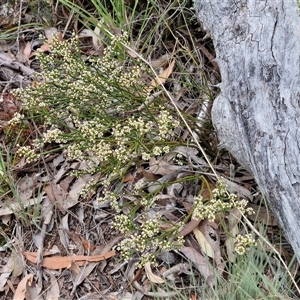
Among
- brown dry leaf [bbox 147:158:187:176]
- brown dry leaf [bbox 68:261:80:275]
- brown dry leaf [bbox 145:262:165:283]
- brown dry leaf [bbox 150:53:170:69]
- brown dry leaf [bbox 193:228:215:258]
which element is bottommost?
brown dry leaf [bbox 68:261:80:275]

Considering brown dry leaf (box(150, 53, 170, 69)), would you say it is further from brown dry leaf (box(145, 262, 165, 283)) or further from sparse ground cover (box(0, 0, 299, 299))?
brown dry leaf (box(145, 262, 165, 283))

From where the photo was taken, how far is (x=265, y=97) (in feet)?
6.05

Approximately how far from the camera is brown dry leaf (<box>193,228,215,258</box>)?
6.95 feet

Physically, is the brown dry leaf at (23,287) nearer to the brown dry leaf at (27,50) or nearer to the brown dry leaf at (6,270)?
the brown dry leaf at (6,270)

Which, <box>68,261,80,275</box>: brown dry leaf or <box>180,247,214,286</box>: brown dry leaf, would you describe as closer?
<box>180,247,214,286</box>: brown dry leaf

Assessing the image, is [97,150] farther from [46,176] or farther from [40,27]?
[40,27]

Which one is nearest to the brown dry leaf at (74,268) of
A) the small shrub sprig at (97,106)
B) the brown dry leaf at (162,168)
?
the small shrub sprig at (97,106)

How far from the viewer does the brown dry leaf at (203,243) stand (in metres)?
2.12

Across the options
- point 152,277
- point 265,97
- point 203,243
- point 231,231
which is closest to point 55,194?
point 152,277

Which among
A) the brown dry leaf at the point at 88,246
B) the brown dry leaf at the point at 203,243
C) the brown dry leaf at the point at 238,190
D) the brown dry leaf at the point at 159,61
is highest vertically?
the brown dry leaf at the point at 159,61

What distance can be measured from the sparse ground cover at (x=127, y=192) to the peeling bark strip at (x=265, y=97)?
5.9 inches

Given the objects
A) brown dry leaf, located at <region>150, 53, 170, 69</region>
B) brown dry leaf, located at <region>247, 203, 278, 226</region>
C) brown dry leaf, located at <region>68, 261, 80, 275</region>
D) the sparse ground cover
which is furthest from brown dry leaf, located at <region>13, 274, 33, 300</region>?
brown dry leaf, located at <region>150, 53, 170, 69</region>

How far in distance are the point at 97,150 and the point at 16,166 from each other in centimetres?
64

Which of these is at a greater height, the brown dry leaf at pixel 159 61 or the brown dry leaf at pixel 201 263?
the brown dry leaf at pixel 159 61
